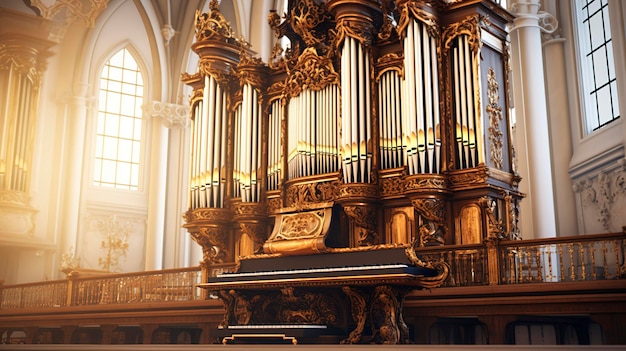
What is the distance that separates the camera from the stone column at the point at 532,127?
12250mm

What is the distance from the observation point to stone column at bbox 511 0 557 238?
12250 millimetres

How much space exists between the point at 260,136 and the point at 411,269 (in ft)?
Answer: 15.5

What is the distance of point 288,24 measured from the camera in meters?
12.0

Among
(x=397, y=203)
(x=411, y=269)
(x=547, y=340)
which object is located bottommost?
(x=547, y=340)

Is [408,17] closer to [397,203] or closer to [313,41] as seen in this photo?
[313,41]

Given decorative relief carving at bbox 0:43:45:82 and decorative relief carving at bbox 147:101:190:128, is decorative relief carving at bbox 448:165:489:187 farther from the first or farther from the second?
decorative relief carving at bbox 147:101:190:128

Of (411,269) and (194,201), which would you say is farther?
(194,201)

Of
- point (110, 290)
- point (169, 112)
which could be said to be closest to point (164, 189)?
point (169, 112)

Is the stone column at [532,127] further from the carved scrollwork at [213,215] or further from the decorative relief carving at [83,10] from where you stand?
the decorative relief carving at [83,10]

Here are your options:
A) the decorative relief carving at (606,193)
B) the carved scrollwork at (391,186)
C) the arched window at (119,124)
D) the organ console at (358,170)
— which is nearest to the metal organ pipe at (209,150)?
the organ console at (358,170)

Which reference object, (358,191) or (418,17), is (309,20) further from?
(358,191)

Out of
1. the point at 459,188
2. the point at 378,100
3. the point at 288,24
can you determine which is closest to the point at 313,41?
the point at 288,24

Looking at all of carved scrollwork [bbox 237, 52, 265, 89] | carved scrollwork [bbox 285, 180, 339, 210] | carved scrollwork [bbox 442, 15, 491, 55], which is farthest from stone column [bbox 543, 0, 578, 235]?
carved scrollwork [bbox 237, 52, 265, 89]

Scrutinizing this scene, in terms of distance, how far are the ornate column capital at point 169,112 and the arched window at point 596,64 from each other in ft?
36.0
